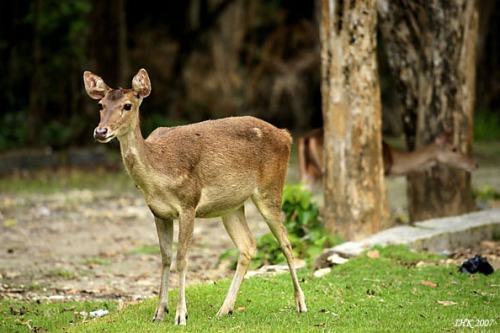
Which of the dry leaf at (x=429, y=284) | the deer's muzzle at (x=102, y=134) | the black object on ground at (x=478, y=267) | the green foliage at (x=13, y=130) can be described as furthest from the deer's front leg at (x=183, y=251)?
the green foliage at (x=13, y=130)

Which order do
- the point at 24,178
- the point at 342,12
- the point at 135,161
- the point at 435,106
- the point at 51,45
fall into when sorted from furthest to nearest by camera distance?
the point at 51,45, the point at 24,178, the point at 435,106, the point at 342,12, the point at 135,161

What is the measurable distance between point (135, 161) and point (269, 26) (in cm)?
2223

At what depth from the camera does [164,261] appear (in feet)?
22.9

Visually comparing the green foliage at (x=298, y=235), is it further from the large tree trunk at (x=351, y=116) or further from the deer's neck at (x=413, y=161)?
the deer's neck at (x=413, y=161)

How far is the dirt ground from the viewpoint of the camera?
30.4 feet

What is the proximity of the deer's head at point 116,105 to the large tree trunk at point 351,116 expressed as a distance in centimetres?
393

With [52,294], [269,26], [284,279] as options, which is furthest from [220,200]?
[269,26]

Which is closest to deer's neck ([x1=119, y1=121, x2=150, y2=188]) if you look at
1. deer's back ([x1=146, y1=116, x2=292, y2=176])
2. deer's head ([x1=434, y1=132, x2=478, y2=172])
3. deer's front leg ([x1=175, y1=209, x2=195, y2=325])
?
deer's back ([x1=146, y1=116, x2=292, y2=176])

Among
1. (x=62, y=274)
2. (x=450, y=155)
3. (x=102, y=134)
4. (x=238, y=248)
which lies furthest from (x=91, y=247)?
(x=102, y=134)

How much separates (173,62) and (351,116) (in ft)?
51.9

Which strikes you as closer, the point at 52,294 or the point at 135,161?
the point at 135,161

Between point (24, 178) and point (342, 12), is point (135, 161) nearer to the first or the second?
point (342, 12)

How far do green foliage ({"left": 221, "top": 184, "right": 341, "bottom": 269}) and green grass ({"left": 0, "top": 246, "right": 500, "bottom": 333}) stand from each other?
1.03 meters

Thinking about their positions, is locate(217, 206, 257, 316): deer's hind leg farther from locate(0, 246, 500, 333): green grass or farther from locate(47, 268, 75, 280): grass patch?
locate(47, 268, 75, 280): grass patch
